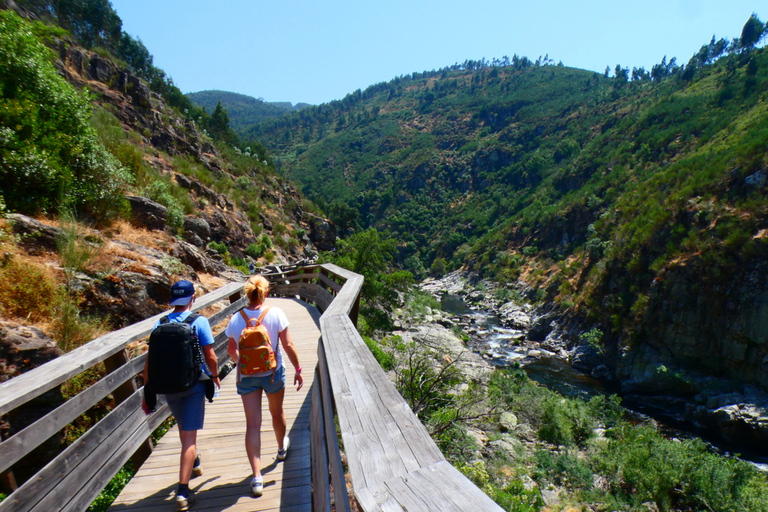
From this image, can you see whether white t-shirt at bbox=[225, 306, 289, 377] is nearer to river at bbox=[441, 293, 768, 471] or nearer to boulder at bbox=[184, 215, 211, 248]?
boulder at bbox=[184, 215, 211, 248]

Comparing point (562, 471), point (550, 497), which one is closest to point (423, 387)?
point (550, 497)

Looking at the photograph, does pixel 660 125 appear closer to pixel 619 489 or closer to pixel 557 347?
pixel 557 347

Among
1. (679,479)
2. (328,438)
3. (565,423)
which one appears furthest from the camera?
(565,423)

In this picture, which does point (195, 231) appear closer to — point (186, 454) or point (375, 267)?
point (375, 267)

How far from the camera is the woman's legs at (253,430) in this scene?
2936 millimetres

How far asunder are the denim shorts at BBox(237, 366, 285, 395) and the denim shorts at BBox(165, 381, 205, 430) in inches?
13.2

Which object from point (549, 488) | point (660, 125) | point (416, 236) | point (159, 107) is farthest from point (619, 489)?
point (416, 236)

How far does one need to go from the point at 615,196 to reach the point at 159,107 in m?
56.1

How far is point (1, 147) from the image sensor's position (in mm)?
5809

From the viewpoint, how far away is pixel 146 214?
9.50 m

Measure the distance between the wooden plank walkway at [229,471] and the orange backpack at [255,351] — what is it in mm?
986

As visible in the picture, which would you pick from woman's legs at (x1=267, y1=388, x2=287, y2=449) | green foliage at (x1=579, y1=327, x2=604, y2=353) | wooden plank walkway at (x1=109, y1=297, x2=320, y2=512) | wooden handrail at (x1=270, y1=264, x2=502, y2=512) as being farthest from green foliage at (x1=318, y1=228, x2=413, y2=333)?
wooden handrail at (x1=270, y1=264, x2=502, y2=512)

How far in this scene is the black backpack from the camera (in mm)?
2754

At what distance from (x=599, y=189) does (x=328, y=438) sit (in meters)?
61.7
